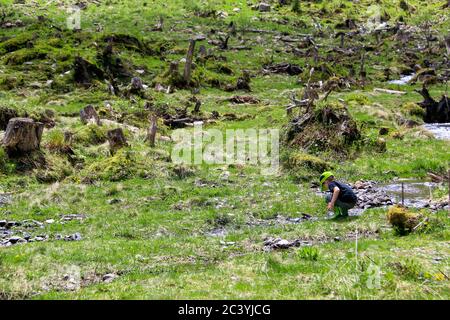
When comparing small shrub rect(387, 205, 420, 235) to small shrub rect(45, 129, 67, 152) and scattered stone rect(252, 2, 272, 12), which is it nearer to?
small shrub rect(45, 129, 67, 152)

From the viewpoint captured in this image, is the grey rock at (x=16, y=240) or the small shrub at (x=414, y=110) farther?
the small shrub at (x=414, y=110)

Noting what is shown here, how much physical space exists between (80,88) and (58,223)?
3033 centimetres

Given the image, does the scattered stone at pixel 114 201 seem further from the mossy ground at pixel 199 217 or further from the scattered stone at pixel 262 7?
the scattered stone at pixel 262 7

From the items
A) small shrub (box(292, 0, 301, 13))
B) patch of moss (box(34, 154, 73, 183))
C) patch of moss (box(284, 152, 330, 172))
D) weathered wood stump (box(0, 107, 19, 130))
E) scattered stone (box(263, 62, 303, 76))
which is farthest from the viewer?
small shrub (box(292, 0, 301, 13))

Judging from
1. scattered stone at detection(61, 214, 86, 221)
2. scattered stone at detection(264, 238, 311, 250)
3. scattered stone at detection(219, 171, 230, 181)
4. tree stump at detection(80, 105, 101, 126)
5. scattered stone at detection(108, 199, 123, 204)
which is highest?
tree stump at detection(80, 105, 101, 126)

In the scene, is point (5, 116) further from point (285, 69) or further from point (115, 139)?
point (285, 69)

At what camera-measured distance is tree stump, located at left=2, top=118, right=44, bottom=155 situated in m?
21.9

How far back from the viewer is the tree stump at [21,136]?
863 inches

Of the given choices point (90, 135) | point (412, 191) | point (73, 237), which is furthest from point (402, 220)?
point (90, 135)

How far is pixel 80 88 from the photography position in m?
44.4

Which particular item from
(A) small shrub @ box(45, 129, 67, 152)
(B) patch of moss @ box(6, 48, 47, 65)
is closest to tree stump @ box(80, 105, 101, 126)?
(A) small shrub @ box(45, 129, 67, 152)

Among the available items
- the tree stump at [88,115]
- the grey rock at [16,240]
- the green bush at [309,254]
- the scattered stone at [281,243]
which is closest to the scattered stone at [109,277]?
the scattered stone at [281,243]

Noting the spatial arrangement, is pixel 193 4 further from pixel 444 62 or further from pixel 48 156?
pixel 48 156

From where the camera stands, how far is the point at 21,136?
22.1 meters
